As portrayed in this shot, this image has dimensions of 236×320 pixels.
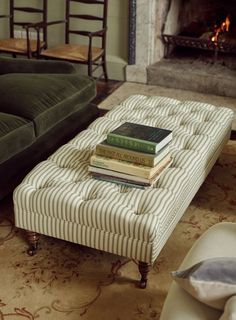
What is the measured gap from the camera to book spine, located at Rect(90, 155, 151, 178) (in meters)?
2.07

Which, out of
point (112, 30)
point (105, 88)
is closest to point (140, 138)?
point (105, 88)

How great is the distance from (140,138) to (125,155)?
0.32 feet

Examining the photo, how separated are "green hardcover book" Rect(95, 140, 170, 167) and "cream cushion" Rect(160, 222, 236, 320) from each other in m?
0.55

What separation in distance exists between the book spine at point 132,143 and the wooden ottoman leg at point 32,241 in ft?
1.72

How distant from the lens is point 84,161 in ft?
7.52

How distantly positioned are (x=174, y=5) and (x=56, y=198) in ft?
10.2

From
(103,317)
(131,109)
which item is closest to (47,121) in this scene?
(131,109)

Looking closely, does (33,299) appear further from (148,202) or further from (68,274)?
(148,202)

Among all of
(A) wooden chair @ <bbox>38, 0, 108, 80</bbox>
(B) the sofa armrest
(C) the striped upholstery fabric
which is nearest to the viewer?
(C) the striped upholstery fabric

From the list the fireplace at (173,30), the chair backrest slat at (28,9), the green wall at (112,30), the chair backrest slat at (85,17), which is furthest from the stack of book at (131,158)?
the chair backrest slat at (28,9)

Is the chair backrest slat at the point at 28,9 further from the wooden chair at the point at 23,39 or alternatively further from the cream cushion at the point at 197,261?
the cream cushion at the point at 197,261

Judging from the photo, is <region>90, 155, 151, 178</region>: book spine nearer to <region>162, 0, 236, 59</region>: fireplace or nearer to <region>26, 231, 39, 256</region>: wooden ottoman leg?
<region>26, 231, 39, 256</region>: wooden ottoman leg

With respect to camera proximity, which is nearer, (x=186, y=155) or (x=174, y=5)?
(x=186, y=155)

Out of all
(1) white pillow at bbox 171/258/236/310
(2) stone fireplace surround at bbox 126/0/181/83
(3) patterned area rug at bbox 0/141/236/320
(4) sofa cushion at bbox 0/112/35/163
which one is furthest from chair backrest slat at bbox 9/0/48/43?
(1) white pillow at bbox 171/258/236/310
